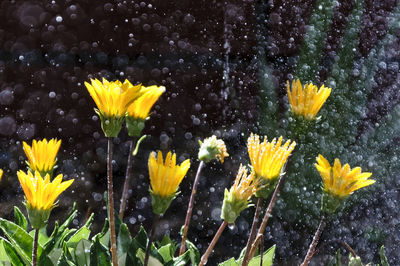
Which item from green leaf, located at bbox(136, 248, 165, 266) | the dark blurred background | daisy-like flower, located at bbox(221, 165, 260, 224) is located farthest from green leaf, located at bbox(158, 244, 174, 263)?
the dark blurred background

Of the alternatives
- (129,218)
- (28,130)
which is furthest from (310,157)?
(28,130)

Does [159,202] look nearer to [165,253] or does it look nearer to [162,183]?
[162,183]

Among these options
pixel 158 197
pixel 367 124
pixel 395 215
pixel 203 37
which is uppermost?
pixel 158 197

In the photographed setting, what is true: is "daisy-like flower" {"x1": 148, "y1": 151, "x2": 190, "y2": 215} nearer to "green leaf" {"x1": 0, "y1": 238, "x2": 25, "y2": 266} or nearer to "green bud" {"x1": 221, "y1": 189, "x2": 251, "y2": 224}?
"green bud" {"x1": 221, "y1": 189, "x2": 251, "y2": 224}

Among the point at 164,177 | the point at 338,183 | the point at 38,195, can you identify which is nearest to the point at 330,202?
the point at 338,183

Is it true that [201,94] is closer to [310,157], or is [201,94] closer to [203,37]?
[203,37]

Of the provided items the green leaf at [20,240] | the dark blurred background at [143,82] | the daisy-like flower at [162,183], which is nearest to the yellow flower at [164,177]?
the daisy-like flower at [162,183]

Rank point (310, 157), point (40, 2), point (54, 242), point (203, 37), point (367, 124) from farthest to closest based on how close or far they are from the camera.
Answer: point (367, 124) → point (310, 157) → point (203, 37) → point (40, 2) → point (54, 242)

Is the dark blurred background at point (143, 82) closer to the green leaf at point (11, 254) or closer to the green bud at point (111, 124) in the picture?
the green leaf at point (11, 254)
